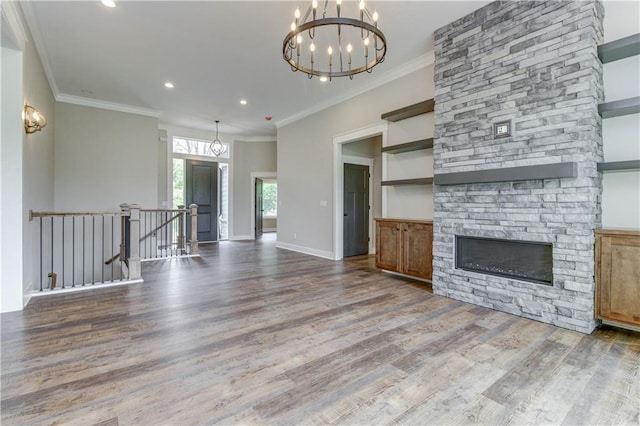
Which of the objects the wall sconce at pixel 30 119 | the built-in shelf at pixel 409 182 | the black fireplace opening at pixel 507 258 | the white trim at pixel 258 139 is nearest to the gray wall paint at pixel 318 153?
the built-in shelf at pixel 409 182

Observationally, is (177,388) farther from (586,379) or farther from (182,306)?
(586,379)

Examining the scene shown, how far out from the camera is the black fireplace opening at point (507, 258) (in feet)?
9.82

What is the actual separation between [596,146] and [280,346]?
11.1ft

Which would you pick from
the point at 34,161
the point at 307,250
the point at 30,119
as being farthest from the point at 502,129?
the point at 34,161

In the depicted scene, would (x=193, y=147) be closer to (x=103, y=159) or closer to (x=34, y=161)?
(x=103, y=159)

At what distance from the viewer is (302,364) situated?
213cm

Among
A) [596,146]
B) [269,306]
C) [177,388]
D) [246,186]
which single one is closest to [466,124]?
[596,146]

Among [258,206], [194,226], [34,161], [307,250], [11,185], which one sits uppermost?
[34,161]

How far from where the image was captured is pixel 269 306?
10.9ft

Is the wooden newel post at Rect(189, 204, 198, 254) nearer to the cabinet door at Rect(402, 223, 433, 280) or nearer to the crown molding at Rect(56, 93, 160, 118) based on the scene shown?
the crown molding at Rect(56, 93, 160, 118)

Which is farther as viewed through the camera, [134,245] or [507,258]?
[134,245]

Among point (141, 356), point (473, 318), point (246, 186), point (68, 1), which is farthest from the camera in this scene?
point (246, 186)

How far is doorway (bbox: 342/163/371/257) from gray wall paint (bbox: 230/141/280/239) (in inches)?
155

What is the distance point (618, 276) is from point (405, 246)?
229 cm
